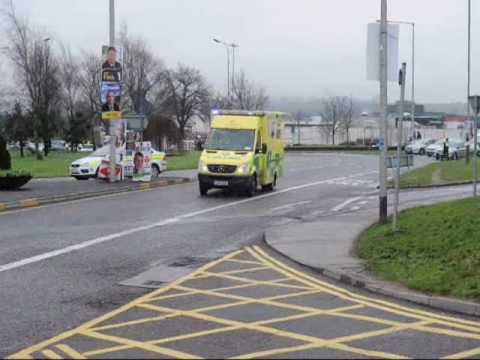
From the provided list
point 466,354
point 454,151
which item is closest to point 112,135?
point 466,354

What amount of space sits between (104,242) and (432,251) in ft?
18.8

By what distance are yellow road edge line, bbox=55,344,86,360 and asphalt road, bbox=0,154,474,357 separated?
1.15ft

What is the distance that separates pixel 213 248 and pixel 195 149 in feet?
227

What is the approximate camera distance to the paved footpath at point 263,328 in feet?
19.9

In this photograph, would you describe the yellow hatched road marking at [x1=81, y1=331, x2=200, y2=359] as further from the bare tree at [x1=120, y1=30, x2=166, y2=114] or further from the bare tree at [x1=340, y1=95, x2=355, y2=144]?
the bare tree at [x1=340, y1=95, x2=355, y2=144]

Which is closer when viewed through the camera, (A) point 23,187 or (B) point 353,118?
(A) point 23,187

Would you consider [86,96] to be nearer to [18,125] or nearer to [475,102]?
[18,125]

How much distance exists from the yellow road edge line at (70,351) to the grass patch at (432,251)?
13.8ft

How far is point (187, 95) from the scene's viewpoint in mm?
85625

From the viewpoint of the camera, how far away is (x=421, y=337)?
656cm

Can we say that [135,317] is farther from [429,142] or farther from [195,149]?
[195,149]

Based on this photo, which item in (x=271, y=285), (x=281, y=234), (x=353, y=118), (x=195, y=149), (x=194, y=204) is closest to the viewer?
(x=271, y=285)

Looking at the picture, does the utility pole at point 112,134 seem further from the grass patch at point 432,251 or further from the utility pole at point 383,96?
the grass patch at point 432,251

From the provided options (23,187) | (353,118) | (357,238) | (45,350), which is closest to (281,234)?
(357,238)
